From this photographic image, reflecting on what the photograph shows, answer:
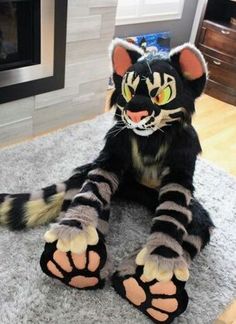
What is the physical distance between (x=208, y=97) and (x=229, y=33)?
1.47ft

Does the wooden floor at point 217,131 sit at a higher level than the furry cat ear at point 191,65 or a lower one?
lower

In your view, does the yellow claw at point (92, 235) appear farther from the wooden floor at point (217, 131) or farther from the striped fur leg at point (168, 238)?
the wooden floor at point (217, 131)

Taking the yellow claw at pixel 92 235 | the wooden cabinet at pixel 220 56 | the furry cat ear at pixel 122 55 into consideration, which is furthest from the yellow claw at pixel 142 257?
the wooden cabinet at pixel 220 56

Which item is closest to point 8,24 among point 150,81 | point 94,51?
point 94,51

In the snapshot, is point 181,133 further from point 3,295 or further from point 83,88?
point 83,88

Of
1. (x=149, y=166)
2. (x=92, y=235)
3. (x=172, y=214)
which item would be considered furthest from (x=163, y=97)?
(x=92, y=235)

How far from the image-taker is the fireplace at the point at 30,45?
1.72 m

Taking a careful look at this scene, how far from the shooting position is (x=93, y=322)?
1.08 m

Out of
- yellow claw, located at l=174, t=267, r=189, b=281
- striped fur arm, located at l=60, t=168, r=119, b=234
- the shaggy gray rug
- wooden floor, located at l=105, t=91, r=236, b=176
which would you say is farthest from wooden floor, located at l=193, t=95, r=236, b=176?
yellow claw, located at l=174, t=267, r=189, b=281

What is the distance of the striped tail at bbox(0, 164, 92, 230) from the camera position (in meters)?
1.31

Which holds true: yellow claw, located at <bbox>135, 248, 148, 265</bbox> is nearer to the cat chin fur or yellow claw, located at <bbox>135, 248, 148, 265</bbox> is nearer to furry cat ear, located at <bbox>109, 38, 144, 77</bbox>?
the cat chin fur

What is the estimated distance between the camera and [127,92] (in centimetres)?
121

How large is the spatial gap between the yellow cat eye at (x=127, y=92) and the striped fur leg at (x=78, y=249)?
34cm

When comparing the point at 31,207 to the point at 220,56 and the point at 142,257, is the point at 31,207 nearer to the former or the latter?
the point at 142,257
